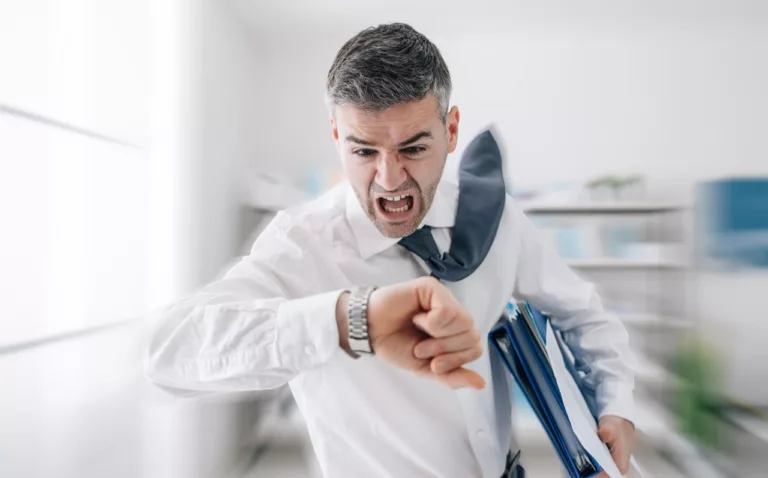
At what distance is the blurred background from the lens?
1.81 m

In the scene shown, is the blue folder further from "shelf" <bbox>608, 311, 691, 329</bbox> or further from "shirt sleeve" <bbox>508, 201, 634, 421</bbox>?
"shelf" <bbox>608, 311, 691, 329</bbox>

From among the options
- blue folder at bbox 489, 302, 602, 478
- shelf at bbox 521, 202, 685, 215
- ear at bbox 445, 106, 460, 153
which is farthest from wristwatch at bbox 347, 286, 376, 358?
shelf at bbox 521, 202, 685, 215

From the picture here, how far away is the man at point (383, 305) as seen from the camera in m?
0.71

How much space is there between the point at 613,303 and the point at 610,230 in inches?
19.7

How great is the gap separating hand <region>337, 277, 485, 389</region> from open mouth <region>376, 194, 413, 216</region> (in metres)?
0.30

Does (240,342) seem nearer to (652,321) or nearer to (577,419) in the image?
(577,419)

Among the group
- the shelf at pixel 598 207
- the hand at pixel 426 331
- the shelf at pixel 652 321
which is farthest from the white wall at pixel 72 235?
the shelf at pixel 652 321

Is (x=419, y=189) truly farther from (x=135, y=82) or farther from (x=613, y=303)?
A: (x=613, y=303)

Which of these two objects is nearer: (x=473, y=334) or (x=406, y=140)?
(x=473, y=334)

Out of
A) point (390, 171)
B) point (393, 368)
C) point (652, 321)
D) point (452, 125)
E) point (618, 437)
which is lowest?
point (652, 321)

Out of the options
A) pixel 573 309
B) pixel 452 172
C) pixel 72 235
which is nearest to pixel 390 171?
pixel 573 309

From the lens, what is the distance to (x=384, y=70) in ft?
2.82

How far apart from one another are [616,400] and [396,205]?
57 centimetres

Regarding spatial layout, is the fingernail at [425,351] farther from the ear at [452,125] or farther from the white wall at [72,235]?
the white wall at [72,235]
